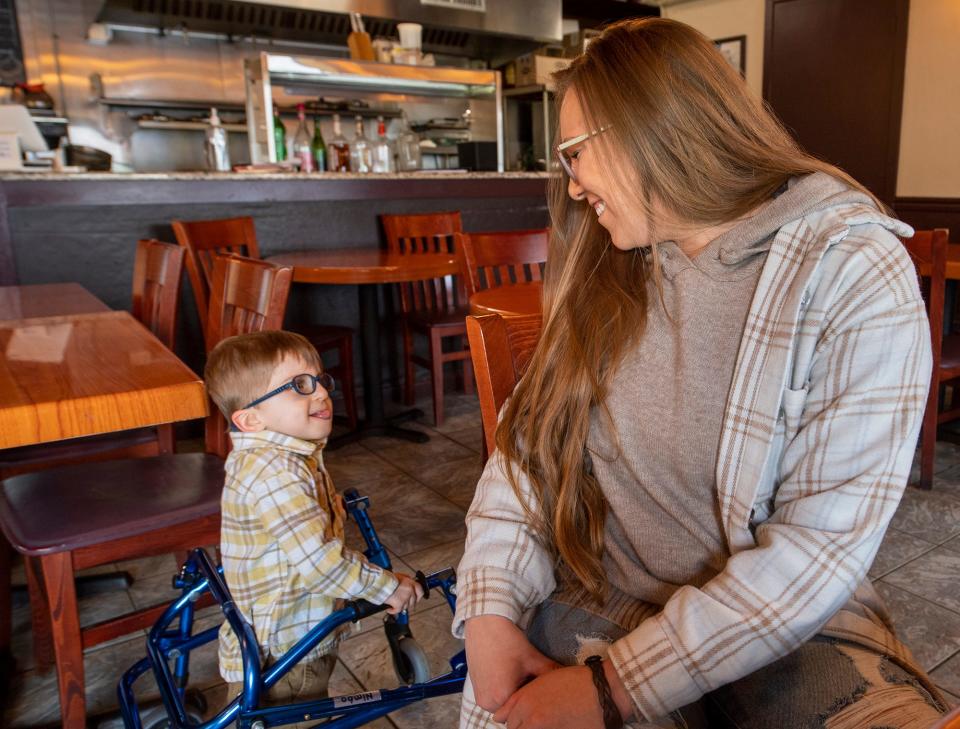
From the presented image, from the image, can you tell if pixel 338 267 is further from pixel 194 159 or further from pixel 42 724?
pixel 194 159

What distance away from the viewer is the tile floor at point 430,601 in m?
1.67

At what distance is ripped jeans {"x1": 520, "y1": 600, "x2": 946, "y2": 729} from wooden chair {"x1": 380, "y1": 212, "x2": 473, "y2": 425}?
258cm

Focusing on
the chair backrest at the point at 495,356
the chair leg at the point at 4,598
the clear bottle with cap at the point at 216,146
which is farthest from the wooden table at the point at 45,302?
the clear bottle with cap at the point at 216,146

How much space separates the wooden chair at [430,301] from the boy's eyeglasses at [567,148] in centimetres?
238

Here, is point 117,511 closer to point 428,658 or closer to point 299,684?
point 299,684

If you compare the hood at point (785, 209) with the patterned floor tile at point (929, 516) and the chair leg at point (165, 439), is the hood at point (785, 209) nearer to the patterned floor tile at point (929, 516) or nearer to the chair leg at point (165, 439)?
the chair leg at point (165, 439)

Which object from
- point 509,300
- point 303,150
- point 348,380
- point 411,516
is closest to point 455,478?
point 411,516

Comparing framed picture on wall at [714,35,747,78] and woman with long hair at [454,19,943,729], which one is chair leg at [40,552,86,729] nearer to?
woman with long hair at [454,19,943,729]

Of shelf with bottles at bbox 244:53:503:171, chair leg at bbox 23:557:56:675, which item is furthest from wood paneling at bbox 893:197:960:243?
chair leg at bbox 23:557:56:675

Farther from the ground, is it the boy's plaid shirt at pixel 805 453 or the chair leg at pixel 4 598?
the boy's plaid shirt at pixel 805 453

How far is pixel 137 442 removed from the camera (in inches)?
75.9

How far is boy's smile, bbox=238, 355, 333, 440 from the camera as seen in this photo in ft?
4.15

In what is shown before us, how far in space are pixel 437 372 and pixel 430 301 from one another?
1.37ft

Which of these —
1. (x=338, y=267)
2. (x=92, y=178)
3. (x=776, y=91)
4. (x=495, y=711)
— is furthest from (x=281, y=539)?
(x=776, y=91)
